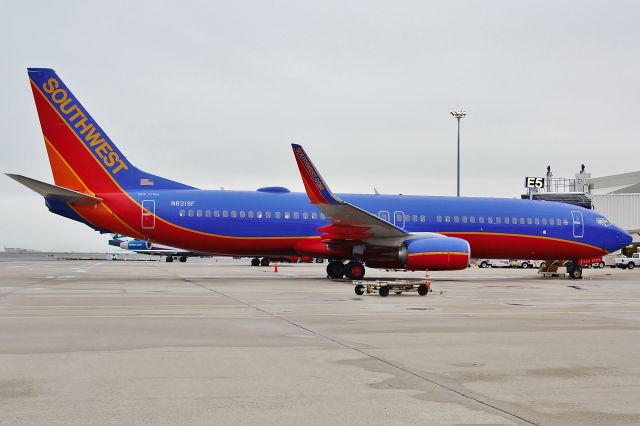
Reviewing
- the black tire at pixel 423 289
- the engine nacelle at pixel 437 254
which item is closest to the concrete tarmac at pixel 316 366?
the black tire at pixel 423 289

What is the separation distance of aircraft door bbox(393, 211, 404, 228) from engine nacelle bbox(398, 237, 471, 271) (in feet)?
14.2

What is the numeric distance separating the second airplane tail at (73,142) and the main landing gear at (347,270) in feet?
33.2

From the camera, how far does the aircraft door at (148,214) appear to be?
30.8 m

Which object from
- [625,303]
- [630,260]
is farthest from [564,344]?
[630,260]

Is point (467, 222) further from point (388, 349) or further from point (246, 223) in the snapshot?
point (388, 349)

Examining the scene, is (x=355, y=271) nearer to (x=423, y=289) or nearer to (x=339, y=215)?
(x=339, y=215)

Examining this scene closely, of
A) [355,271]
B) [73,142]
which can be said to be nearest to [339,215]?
[355,271]

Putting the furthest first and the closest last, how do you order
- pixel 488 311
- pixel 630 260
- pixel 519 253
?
pixel 630 260, pixel 519 253, pixel 488 311

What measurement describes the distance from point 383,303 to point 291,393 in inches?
461

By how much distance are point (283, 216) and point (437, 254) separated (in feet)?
25.4

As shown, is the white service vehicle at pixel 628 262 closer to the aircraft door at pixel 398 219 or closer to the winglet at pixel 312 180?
the aircraft door at pixel 398 219

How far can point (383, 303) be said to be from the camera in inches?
728

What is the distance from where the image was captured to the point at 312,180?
2834cm

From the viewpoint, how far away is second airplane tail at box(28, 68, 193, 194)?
29.8 metres
